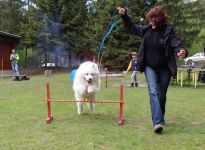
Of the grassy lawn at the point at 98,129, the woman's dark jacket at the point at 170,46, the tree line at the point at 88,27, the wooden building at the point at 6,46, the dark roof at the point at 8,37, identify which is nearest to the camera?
the grassy lawn at the point at 98,129

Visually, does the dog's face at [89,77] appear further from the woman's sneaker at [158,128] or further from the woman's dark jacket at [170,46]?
the woman's sneaker at [158,128]

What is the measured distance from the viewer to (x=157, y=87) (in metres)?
7.15

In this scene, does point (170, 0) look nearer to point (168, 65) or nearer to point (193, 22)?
point (193, 22)

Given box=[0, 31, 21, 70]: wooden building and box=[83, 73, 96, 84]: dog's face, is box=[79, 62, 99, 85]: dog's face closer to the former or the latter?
box=[83, 73, 96, 84]: dog's face

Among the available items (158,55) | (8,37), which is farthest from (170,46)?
(8,37)

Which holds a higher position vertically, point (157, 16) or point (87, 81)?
point (157, 16)

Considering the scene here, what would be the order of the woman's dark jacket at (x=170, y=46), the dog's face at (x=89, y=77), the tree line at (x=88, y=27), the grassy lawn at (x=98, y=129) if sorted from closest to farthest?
the grassy lawn at (x=98, y=129) < the woman's dark jacket at (x=170, y=46) < the dog's face at (x=89, y=77) < the tree line at (x=88, y=27)

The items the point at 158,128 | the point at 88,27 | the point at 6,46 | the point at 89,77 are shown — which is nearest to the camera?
the point at 158,128

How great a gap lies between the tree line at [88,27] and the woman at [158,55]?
26312 mm

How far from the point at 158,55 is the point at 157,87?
0.56 m

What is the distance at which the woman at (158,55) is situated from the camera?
691cm

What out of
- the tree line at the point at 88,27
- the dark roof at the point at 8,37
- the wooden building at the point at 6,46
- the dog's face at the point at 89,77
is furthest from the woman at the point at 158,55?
the tree line at the point at 88,27

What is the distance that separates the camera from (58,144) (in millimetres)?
5875

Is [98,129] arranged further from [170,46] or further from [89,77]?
[170,46]
